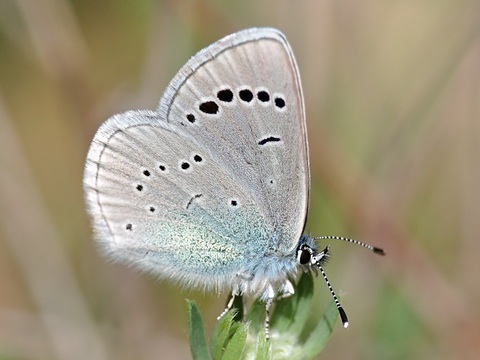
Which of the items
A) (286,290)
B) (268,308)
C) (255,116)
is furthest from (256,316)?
(255,116)

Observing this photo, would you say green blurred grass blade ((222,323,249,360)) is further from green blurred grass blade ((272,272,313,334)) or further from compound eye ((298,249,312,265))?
compound eye ((298,249,312,265))

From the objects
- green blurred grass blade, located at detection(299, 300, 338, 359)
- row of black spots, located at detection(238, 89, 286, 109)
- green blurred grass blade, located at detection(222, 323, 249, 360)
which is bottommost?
green blurred grass blade, located at detection(299, 300, 338, 359)

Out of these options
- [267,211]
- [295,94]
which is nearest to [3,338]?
[267,211]

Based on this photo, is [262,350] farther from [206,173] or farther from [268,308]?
[206,173]

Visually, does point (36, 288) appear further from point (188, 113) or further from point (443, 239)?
point (443, 239)

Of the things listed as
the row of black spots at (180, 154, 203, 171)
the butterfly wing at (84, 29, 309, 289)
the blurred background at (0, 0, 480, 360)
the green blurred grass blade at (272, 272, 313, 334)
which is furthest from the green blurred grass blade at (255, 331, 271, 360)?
the blurred background at (0, 0, 480, 360)
